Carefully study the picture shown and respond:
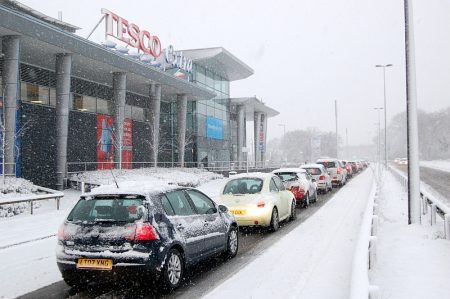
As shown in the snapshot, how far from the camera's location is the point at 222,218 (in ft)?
28.0

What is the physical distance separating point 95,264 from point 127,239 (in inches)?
21.9

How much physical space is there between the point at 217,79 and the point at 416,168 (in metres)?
40.5

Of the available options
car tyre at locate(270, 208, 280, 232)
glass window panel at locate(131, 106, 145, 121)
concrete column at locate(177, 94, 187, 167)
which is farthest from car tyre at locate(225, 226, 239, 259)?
concrete column at locate(177, 94, 187, 167)

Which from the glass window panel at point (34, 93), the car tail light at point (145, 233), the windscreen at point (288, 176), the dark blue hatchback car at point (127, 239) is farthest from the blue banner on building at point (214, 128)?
the car tail light at point (145, 233)

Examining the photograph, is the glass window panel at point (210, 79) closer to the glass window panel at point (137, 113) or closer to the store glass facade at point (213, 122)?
the store glass facade at point (213, 122)

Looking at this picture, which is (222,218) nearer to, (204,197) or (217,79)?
(204,197)

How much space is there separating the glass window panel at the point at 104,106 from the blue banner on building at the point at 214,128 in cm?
1349

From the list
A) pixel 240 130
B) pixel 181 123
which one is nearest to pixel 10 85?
pixel 181 123

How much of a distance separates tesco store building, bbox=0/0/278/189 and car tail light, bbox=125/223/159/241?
626 inches

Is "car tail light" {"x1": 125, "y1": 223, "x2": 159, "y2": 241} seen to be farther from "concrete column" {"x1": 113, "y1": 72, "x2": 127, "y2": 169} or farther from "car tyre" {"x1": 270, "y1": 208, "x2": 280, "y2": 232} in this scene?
"concrete column" {"x1": 113, "y1": 72, "x2": 127, "y2": 169}

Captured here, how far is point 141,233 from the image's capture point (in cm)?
611

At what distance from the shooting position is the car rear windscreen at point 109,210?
6.32 meters

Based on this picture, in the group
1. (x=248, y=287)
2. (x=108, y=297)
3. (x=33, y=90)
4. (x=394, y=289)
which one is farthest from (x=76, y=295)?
(x=33, y=90)

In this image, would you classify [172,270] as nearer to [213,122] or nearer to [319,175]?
[319,175]
